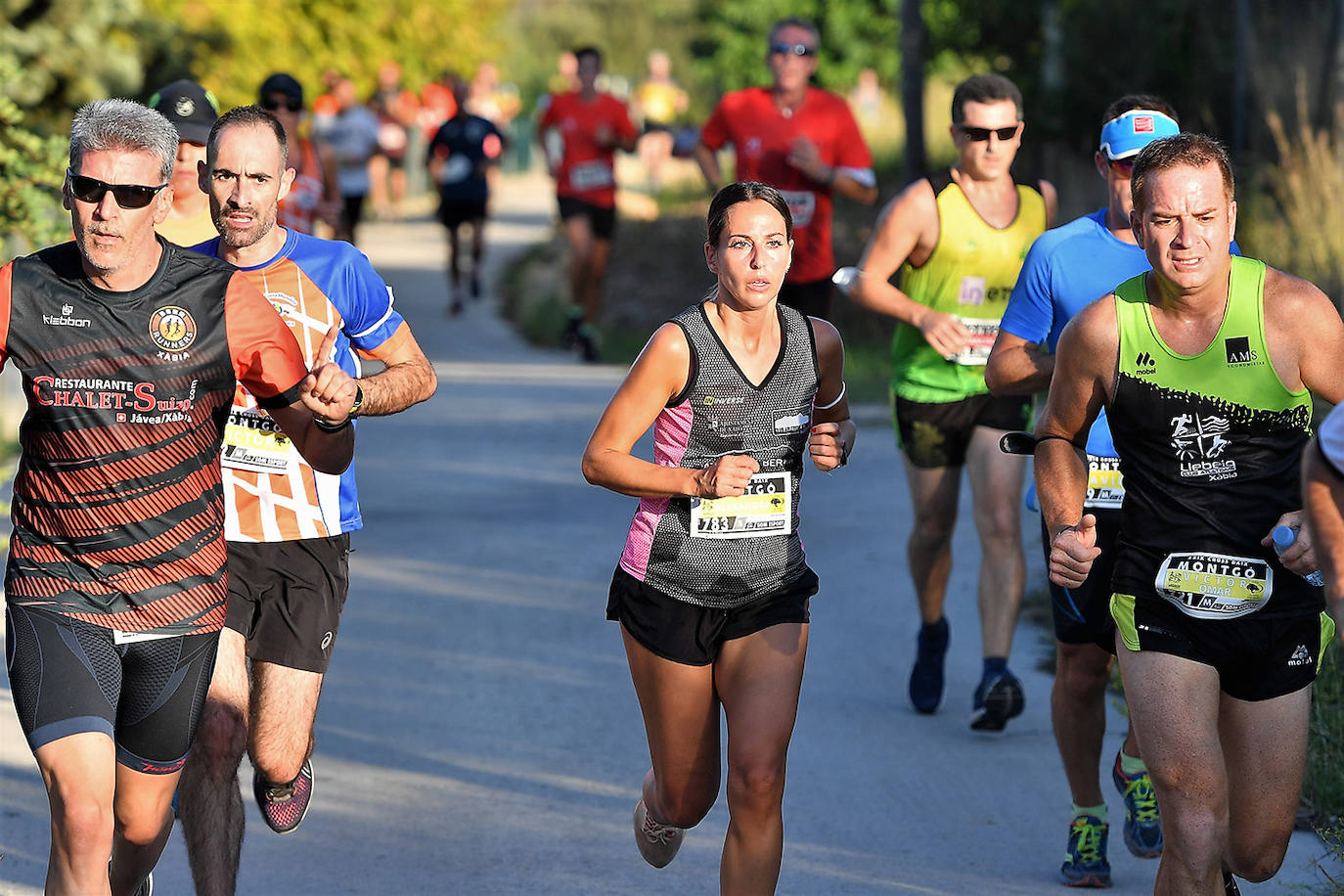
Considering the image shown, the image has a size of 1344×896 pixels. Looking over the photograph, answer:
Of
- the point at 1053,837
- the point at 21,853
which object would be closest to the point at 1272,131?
the point at 1053,837

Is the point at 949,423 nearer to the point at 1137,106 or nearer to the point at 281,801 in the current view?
the point at 1137,106

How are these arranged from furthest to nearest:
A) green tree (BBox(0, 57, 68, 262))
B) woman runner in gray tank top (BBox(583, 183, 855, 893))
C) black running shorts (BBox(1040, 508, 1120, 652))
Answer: green tree (BBox(0, 57, 68, 262)), black running shorts (BBox(1040, 508, 1120, 652)), woman runner in gray tank top (BBox(583, 183, 855, 893))

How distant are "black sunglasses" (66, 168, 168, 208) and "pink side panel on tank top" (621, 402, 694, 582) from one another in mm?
1339

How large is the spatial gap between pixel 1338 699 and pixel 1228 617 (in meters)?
2.43

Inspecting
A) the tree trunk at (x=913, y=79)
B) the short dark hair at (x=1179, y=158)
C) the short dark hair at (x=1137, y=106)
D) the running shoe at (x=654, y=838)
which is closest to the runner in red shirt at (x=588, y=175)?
the tree trunk at (x=913, y=79)

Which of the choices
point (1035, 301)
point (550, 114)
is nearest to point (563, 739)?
point (1035, 301)

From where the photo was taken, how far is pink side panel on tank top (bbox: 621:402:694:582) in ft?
14.8

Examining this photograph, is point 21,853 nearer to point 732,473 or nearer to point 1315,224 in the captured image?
point 732,473

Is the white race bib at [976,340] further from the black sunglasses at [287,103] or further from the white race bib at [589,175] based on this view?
the white race bib at [589,175]

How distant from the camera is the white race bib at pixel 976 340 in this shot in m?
6.56

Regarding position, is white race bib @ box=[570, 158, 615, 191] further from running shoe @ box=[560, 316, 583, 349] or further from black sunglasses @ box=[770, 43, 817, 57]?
black sunglasses @ box=[770, 43, 817, 57]

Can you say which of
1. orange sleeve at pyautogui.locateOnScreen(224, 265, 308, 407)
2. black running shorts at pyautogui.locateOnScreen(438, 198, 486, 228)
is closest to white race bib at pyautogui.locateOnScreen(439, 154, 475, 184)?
black running shorts at pyautogui.locateOnScreen(438, 198, 486, 228)

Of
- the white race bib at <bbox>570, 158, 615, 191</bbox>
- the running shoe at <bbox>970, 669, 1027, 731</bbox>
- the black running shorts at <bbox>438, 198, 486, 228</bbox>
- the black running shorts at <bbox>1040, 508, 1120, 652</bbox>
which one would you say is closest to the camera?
the black running shorts at <bbox>1040, 508, 1120, 652</bbox>

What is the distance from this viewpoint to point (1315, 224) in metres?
10.8
